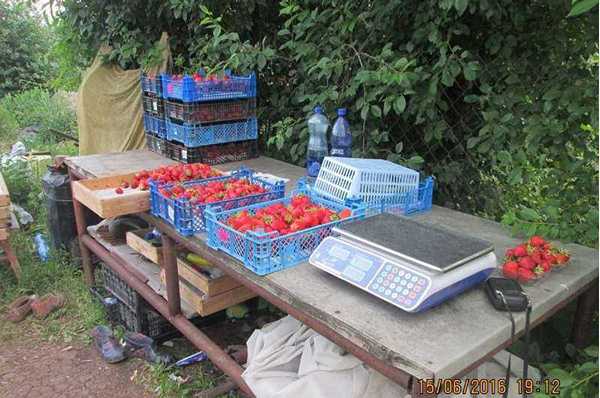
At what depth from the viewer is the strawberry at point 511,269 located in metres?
1.67

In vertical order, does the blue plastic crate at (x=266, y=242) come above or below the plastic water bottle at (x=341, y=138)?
below

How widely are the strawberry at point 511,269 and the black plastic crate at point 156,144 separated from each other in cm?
260

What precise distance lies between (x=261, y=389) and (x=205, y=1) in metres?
2.76

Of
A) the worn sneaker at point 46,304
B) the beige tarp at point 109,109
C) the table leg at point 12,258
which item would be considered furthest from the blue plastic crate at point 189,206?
the beige tarp at point 109,109

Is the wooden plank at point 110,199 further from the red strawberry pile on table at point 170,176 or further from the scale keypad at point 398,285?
the scale keypad at point 398,285

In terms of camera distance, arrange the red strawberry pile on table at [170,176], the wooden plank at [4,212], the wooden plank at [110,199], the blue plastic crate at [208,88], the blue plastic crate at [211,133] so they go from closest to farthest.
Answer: the wooden plank at [110,199] < the red strawberry pile on table at [170,176] < the blue plastic crate at [208,88] < the blue plastic crate at [211,133] < the wooden plank at [4,212]

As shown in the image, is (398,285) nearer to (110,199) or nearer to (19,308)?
(110,199)

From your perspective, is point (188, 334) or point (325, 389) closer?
point (325, 389)

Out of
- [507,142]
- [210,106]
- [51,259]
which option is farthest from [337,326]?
[51,259]

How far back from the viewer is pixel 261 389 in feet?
6.25

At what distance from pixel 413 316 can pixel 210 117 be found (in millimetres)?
2189

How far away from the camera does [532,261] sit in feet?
5.53

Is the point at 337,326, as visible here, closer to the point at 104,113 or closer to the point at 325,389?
the point at 325,389

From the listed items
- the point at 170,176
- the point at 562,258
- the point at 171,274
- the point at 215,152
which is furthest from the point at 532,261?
the point at 215,152
